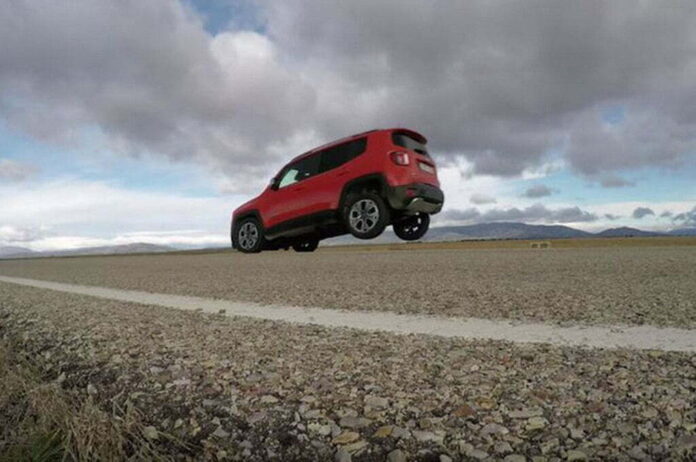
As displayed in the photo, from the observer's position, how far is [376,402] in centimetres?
877

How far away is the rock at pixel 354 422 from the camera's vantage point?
805 cm

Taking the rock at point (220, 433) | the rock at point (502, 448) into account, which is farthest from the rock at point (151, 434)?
the rock at point (502, 448)

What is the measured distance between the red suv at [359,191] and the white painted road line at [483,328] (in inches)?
386

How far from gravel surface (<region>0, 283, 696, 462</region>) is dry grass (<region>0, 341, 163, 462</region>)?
36 cm

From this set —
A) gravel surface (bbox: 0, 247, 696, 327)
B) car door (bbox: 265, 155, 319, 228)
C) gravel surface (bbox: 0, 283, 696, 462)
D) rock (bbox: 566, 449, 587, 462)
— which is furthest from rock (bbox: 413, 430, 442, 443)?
gravel surface (bbox: 0, 247, 696, 327)

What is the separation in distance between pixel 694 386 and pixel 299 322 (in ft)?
36.3

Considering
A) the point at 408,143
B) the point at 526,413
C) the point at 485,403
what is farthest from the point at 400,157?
the point at 485,403

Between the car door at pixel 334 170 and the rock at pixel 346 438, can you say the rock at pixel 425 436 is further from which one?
the car door at pixel 334 170

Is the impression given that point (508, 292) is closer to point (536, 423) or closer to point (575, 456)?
point (536, 423)

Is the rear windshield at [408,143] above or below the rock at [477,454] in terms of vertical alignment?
above

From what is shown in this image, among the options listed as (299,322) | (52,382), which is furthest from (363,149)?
(299,322)

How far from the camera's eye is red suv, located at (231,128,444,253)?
3936 mm

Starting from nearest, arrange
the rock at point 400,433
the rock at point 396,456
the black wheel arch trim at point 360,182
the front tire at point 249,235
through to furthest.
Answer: the black wheel arch trim at point 360,182
the front tire at point 249,235
the rock at point 396,456
the rock at point 400,433

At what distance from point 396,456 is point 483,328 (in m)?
7.90
